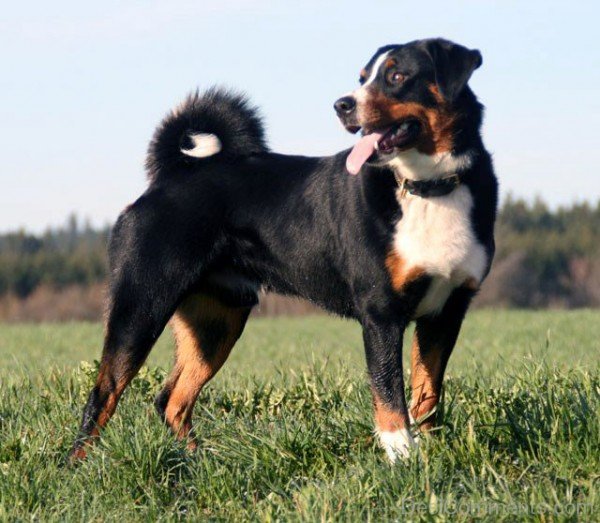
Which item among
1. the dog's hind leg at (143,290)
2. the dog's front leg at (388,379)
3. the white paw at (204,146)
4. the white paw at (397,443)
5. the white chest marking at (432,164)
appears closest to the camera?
the white paw at (397,443)

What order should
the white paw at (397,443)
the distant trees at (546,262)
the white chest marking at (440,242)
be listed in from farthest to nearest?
the distant trees at (546,262) < the white chest marking at (440,242) < the white paw at (397,443)

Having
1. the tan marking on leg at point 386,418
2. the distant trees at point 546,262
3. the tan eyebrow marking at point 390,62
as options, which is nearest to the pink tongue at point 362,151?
the tan eyebrow marking at point 390,62

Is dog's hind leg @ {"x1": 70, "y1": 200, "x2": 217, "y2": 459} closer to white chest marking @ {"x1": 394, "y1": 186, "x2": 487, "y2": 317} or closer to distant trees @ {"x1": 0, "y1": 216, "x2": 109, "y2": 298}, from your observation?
white chest marking @ {"x1": 394, "y1": 186, "x2": 487, "y2": 317}

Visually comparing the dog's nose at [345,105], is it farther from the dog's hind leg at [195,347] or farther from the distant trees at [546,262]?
the distant trees at [546,262]

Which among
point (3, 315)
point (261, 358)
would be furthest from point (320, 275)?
point (3, 315)

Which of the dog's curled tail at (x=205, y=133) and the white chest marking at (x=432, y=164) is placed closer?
the white chest marking at (x=432, y=164)

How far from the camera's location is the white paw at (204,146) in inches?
227

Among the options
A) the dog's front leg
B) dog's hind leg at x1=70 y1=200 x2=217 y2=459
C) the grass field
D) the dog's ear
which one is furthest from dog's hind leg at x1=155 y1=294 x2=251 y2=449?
the dog's ear

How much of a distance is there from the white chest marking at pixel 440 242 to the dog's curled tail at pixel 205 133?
4.54 ft

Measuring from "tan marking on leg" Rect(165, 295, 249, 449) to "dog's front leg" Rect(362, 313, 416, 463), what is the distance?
133 cm

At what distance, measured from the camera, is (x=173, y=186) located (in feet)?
18.6

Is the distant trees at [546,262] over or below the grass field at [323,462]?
below

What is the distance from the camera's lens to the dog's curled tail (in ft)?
19.0

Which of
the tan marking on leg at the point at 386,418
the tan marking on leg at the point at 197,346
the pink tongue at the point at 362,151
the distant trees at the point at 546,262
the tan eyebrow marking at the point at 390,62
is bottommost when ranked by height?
the distant trees at the point at 546,262
